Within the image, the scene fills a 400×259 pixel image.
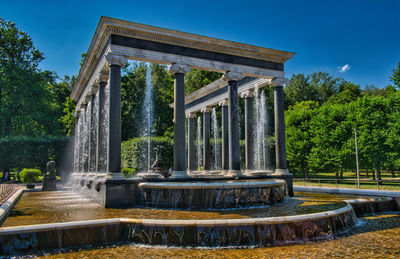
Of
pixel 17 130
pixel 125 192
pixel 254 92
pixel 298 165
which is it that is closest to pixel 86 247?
pixel 125 192

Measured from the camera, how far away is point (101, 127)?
21.6m

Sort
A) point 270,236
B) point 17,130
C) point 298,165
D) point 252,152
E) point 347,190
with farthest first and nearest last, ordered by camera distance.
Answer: point 17,130
point 298,165
point 252,152
point 347,190
point 270,236

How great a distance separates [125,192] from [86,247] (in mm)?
7305

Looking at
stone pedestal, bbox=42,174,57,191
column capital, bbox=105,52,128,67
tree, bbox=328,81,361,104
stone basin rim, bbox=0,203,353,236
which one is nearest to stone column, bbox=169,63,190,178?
column capital, bbox=105,52,128,67

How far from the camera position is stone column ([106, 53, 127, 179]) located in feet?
58.7

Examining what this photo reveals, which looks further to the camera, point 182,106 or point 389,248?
point 182,106

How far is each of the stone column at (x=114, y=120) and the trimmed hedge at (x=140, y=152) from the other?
75.5ft

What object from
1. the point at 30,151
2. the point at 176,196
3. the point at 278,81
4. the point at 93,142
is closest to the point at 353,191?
the point at 278,81

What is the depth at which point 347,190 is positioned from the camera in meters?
23.6

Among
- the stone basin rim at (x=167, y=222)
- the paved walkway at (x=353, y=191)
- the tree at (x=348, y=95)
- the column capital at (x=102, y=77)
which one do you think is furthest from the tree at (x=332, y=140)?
the stone basin rim at (x=167, y=222)

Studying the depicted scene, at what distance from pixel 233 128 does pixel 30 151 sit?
35.4 m

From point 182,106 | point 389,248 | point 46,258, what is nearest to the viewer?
point 46,258

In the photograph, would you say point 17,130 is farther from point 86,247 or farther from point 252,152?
point 86,247

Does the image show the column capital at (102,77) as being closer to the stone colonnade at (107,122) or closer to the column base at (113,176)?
the stone colonnade at (107,122)
